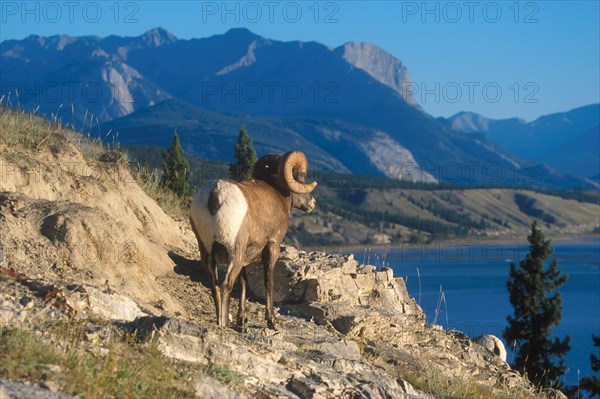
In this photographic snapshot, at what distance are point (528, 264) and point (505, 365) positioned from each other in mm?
33798

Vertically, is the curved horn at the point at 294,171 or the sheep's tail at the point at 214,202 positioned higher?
the curved horn at the point at 294,171

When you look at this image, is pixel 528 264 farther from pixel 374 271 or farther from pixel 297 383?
pixel 297 383

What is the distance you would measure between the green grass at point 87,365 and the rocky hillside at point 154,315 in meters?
0.01

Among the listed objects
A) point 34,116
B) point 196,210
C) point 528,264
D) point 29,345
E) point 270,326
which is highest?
point 34,116

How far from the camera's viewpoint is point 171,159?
53750 mm

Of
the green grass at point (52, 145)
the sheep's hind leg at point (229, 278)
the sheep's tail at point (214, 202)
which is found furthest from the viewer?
the green grass at point (52, 145)

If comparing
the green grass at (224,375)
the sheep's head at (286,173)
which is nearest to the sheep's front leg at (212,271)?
the sheep's head at (286,173)

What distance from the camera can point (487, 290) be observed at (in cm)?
10438

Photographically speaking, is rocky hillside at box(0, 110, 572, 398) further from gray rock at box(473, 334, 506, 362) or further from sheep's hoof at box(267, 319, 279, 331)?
gray rock at box(473, 334, 506, 362)

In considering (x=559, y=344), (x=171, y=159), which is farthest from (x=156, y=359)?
(x=171, y=159)

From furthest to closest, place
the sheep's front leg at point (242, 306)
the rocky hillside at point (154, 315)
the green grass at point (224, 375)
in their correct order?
the sheep's front leg at point (242, 306), the green grass at point (224, 375), the rocky hillside at point (154, 315)

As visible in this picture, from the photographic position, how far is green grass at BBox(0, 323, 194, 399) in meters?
7.73

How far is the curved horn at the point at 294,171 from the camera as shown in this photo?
13789 mm

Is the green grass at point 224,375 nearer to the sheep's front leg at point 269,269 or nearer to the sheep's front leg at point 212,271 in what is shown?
the sheep's front leg at point 212,271
